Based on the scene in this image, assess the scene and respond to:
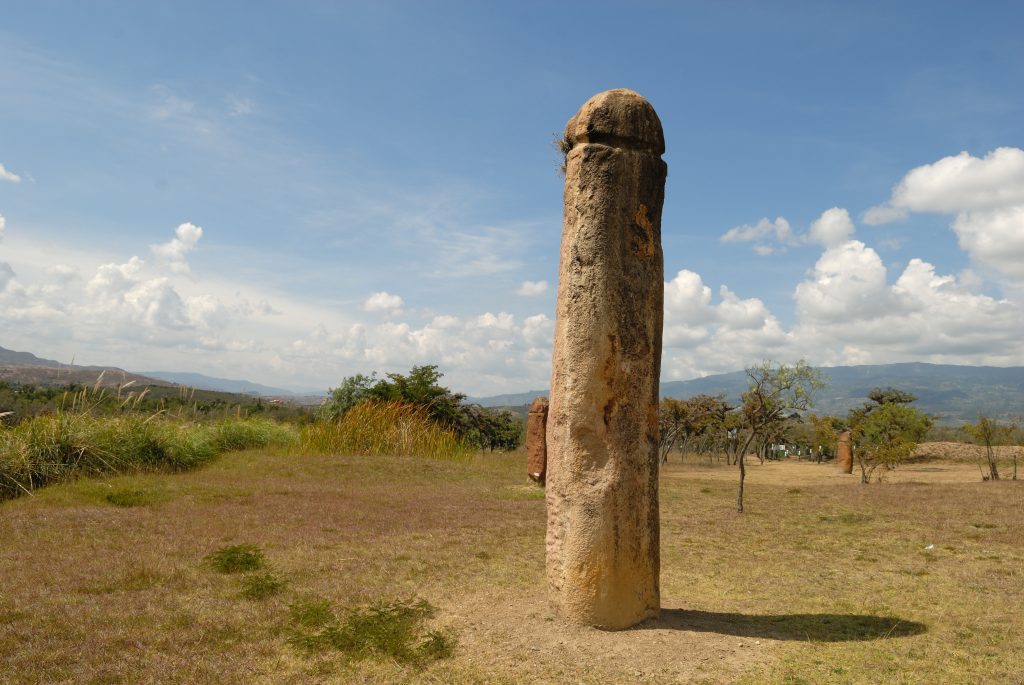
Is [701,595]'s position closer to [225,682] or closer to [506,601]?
[506,601]

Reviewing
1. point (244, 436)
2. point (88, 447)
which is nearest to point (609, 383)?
point (88, 447)

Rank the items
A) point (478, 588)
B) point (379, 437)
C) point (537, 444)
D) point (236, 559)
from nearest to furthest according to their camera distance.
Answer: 1. point (478, 588)
2. point (236, 559)
3. point (537, 444)
4. point (379, 437)

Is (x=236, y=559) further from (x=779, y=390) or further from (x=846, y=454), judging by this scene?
(x=846, y=454)

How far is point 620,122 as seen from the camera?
6059mm

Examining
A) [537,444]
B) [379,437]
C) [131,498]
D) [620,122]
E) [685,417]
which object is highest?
[620,122]

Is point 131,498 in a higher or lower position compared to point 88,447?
lower

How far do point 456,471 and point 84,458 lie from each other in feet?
28.6

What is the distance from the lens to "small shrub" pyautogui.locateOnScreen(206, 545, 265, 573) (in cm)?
782

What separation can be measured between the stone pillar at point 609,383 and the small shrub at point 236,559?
3936 millimetres

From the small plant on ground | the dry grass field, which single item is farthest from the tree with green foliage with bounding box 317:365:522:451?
the small plant on ground

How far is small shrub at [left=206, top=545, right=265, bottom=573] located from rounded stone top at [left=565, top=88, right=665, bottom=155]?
607 centimetres

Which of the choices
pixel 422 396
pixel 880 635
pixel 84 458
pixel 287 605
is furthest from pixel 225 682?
pixel 422 396

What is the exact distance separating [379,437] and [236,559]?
13349mm

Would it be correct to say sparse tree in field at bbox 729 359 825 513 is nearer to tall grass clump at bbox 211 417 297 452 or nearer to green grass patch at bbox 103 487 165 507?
green grass patch at bbox 103 487 165 507
